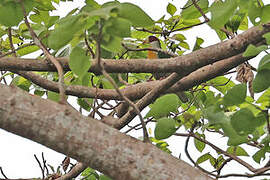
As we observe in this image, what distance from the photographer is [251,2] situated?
2.58 ft

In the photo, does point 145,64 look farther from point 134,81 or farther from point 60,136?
point 134,81

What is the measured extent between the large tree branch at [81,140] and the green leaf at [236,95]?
0.15 metres

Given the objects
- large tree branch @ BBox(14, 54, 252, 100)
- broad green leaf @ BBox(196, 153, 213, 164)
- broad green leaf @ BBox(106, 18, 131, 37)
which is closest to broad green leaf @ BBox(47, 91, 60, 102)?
large tree branch @ BBox(14, 54, 252, 100)

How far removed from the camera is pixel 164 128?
0.83 metres

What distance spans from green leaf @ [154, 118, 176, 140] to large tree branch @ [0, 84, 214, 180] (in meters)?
0.11

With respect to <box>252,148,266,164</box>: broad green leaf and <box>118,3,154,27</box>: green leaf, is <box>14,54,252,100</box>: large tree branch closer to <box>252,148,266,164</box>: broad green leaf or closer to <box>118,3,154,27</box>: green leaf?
<box>252,148,266,164</box>: broad green leaf

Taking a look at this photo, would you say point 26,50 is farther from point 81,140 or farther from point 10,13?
point 81,140

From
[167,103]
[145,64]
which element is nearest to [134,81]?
[145,64]

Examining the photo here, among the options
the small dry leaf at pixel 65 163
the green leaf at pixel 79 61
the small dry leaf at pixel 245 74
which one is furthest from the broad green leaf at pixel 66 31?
the small dry leaf at pixel 65 163

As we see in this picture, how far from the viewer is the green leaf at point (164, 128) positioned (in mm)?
830

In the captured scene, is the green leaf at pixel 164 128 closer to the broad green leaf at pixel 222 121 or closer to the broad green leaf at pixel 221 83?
the broad green leaf at pixel 222 121

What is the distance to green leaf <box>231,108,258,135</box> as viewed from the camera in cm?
74

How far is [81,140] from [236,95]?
0.29 meters

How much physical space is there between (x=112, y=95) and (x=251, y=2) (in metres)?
0.57
